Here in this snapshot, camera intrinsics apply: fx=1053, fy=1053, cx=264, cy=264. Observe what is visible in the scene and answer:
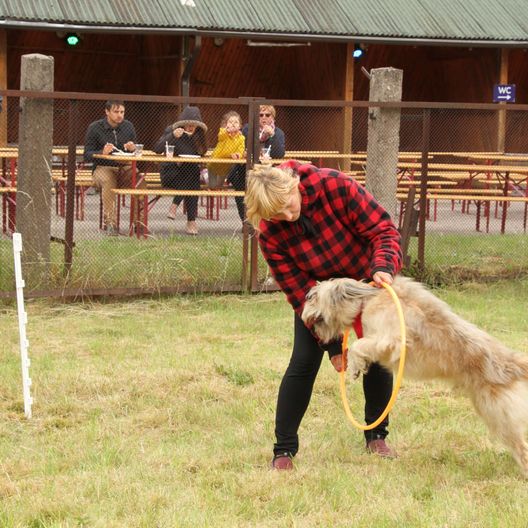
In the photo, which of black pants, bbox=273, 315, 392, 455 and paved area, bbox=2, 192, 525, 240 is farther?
paved area, bbox=2, 192, 525, 240

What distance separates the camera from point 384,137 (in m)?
10.5

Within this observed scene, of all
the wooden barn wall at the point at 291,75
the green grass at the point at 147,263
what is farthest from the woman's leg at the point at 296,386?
the wooden barn wall at the point at 291,75

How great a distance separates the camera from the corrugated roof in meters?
16.5

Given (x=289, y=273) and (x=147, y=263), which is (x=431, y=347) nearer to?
(x=289, y=273)

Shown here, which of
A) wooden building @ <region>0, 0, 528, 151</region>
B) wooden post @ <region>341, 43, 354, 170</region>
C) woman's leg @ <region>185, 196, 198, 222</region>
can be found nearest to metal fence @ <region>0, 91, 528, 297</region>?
woman's leg @ <region>185, 196, 198, 222</region>

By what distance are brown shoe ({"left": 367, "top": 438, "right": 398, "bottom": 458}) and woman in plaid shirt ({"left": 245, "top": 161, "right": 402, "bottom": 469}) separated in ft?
1.78

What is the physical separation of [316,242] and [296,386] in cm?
78

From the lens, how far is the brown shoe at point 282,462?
17.8ft

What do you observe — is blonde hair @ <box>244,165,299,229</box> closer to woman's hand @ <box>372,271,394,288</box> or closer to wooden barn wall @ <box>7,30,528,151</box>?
woman's hand @ <box>372,271,394,288</box>

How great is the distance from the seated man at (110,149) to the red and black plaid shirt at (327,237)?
5749 millimetres

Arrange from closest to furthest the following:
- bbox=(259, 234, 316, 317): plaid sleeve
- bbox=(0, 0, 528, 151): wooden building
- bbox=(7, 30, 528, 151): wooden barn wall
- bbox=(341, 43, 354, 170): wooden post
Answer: bbox=(259, 234, 316, 317): plaid sleeve → bbox=(0, 0, 528, 151): wooden building → bbox=(341, 43, 354, 170): wooden post → bbox=(7, 30, 528, 151): wooden barn wall

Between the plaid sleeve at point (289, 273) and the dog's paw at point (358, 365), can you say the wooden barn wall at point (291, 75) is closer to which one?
the plaid sleeve at point (289, 273)

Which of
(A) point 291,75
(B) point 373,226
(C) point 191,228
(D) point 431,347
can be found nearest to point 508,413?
(D) point 431,347

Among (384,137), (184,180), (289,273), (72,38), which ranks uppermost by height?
(72,38)
